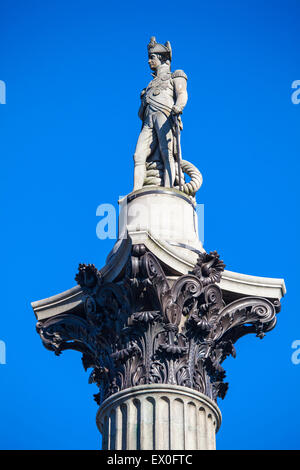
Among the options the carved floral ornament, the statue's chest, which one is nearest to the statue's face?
the statue's chest

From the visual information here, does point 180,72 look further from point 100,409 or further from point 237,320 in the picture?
point 100,409

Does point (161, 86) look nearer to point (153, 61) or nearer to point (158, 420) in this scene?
Result: point (153, 61)

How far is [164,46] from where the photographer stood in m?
33.6

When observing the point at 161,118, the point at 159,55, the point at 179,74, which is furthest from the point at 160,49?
the point at 161,118

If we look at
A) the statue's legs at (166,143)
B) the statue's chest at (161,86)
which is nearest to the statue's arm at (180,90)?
the statue's chest at (161,86)

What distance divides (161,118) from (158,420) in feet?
34.1

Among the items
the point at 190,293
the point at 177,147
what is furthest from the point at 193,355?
the point at 177,147

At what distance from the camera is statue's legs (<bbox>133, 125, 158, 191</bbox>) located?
100 feet

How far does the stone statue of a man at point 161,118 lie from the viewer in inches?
1204

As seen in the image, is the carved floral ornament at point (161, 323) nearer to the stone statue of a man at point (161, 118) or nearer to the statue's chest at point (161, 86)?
the stone statue of a man at point (161, 118)

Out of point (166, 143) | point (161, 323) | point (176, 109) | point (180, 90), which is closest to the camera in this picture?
point (161, 323)

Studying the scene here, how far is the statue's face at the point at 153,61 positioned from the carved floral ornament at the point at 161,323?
9.10m

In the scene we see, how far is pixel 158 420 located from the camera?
24656 mm

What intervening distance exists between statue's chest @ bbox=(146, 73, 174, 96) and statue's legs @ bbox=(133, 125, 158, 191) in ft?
4.04
